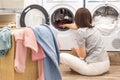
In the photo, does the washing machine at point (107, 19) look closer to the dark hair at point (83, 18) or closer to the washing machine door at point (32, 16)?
the dark hair at point (83, 18)

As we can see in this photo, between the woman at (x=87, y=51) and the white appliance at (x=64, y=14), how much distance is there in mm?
566

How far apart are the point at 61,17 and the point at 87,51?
856mm

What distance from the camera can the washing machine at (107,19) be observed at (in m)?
3.60

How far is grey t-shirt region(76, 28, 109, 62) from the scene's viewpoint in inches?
122

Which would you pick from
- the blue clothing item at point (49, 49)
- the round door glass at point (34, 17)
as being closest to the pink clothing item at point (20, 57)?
the blue clothing item at point (49, 49)

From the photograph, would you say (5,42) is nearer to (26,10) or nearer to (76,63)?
(76,63)

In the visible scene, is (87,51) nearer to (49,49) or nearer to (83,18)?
(83,18)

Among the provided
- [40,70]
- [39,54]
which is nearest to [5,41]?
[39,54]

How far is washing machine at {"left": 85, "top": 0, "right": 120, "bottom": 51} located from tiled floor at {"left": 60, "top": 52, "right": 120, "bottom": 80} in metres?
0.12

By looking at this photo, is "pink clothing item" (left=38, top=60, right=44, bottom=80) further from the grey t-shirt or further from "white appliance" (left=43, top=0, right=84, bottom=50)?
"white appliance" (left=43, top=0, right=84, bottom=50)

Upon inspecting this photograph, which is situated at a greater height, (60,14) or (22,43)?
(60,14)

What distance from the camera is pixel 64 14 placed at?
3789mm

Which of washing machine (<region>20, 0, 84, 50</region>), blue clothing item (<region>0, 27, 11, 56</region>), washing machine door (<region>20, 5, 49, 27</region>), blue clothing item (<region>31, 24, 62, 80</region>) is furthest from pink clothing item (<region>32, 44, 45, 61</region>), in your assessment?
washing machine door (<region>20, 5, 49, 27</region>)

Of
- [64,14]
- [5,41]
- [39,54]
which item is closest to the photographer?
[5,41]
